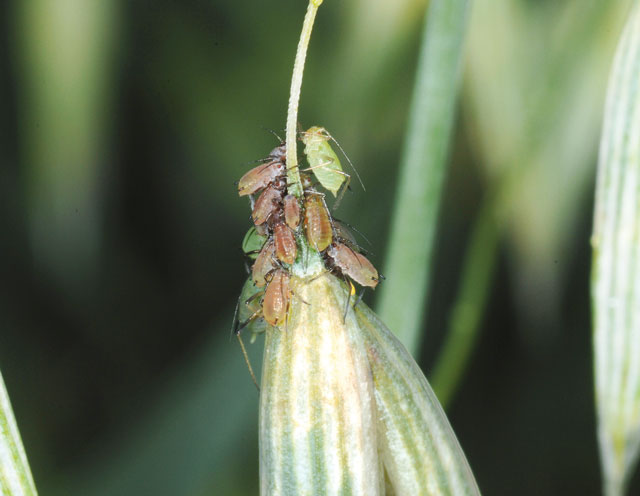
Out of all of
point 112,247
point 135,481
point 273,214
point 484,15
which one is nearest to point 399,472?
point 273,214

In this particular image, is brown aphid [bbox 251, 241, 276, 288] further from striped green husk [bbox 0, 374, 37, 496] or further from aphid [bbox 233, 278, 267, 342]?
striped green husk [bbox 0, 374, 37, 496]

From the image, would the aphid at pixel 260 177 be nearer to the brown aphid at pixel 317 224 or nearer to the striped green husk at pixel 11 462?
the brown aphid at pixel 317 224

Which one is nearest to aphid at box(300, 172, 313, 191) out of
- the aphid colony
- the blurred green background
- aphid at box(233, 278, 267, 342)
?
the aphid colony

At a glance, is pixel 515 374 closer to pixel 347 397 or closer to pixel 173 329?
pixel 173 329

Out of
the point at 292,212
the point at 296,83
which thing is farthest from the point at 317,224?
the point at 296,83

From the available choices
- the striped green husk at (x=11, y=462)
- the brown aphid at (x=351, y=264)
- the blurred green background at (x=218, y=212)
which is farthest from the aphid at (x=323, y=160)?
the blurred green background at (x=218, y=212)
